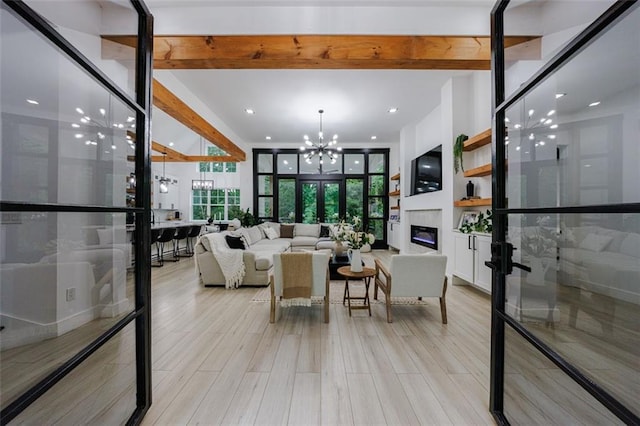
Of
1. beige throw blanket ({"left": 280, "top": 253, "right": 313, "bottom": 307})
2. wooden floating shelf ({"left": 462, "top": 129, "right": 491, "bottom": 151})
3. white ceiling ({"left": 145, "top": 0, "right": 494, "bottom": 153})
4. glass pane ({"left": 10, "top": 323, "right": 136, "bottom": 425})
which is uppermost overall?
white ceiling ({"left": 145, "top": 0, "right": 494, "bottom": 153})

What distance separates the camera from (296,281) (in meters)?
2.84

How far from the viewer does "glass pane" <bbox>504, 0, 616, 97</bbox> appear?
1.08 metres

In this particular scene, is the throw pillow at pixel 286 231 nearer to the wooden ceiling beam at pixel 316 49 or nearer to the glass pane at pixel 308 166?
the glass pane at pixel 308 166

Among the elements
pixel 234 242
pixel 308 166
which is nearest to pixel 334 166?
pixel 308 166

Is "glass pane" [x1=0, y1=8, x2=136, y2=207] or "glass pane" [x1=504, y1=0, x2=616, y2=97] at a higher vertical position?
"glass pane" [x1=504, y1=0, x2=616, y2=97]

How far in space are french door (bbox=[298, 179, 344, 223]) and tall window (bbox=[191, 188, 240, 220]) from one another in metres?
3.28

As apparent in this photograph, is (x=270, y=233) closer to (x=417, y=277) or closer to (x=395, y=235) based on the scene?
(x=395, y=235)

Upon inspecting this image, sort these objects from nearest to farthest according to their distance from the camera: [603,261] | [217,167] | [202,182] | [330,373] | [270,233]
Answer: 1. [603,261]
2. [330,373]
3. [270,233]
4. [202,182]
5. [217,167]

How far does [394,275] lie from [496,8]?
2.33 m

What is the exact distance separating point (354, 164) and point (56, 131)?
25.6ft

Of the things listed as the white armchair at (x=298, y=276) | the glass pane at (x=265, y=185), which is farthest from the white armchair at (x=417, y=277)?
the glass pane at (x=265, y=185)

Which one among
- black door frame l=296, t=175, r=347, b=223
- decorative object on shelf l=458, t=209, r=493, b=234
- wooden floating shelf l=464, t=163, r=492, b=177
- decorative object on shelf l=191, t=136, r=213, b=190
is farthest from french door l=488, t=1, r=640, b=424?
decorative object on shelf l=191, t=136, r=213, b=190

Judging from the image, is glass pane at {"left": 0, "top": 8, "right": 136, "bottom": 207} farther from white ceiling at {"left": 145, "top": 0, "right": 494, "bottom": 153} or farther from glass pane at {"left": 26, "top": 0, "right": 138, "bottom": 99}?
white ceiling at {"left": 145, "top": 0, "right": 494, "bottom": 153}

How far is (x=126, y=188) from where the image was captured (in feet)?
5.06
